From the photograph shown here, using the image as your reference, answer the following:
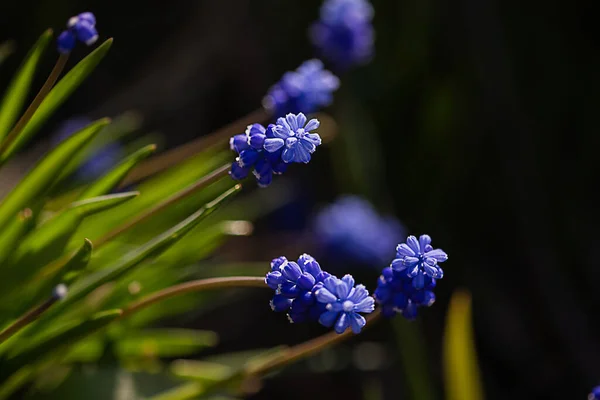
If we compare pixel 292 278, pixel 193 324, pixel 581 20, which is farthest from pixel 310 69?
pixel 581 20

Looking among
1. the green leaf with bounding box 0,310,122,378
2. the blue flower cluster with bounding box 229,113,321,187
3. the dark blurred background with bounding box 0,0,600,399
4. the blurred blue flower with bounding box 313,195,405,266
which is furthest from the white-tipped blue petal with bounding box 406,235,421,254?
the dark blurred background with bounding box 0,0,600,399

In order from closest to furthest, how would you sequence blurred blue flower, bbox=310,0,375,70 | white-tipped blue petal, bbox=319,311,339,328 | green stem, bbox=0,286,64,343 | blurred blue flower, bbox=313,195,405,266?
1. white-tipped blue petal, bbox=319,311,339,328
2. green stem, bbox=0,286,64,343
3. blurred blue flower, bbox=310,0,375,70
4. blurred blue flower, bbox=313,195,405,266

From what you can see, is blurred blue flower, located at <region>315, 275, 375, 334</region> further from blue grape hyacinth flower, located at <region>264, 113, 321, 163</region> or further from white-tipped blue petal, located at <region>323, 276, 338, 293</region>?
blue grape hyacinth flower, located at <region>264, 113, 321, 163</region>

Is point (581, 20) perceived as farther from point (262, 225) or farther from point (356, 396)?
point (356, 396)

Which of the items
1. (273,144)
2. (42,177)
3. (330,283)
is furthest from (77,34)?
(330,283)

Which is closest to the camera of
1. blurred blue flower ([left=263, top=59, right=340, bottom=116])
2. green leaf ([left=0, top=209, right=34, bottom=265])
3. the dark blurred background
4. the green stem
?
the green stem

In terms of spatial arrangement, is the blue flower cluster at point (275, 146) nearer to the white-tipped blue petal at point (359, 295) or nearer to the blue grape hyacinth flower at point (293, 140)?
the blue grape hyacinth flower at point (293, 140)

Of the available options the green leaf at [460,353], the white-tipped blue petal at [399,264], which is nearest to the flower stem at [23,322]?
the white-tipped blue petal at [399,264]
